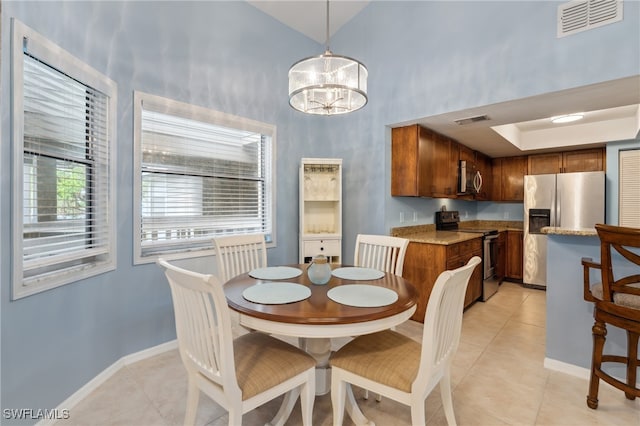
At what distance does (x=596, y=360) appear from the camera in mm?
1816

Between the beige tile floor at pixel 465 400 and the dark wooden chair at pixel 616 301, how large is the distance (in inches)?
6.7

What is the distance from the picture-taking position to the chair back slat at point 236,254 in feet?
7.79

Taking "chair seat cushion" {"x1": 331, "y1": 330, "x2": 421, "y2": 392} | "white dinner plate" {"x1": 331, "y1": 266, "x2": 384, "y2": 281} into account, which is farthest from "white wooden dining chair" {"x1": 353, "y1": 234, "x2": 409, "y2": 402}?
"chair seat cushion" {"x1": 331, "y1": 330, "x2": 421, "y2": 392}

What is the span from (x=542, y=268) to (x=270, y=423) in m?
4.62

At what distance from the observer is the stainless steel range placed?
3938 mm

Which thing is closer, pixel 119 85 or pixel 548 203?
pixel 119 85

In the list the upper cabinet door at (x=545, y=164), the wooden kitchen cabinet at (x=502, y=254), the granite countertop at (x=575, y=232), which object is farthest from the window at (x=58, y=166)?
the upper cabinet door at (x=545, y=164)

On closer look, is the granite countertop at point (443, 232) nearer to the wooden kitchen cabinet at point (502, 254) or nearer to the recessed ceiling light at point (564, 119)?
the wooden kitchen cabinet at point (502, 254)

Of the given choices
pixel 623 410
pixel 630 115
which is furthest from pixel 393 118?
pixel 630 115

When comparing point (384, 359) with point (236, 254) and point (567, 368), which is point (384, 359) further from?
point (567, 368)

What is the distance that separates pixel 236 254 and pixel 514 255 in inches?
184

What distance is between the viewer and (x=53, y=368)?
68.4 inches

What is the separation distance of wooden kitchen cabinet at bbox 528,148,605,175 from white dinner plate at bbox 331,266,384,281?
450 cm

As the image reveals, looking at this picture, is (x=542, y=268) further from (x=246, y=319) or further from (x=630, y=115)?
(x=246, y=319)
